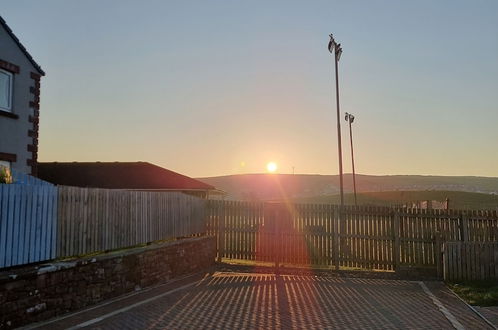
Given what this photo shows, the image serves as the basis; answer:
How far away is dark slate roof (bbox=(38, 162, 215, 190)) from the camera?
30172 mm

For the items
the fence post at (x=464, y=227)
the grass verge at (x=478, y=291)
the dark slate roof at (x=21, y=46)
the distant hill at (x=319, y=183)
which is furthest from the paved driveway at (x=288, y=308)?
the distant hill at (x=319, y=183)

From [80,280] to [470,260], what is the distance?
9.92m

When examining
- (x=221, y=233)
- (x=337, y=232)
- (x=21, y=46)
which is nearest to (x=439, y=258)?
(x=337, y=232)

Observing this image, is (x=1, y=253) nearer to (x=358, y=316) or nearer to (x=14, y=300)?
(x=14, y=300)

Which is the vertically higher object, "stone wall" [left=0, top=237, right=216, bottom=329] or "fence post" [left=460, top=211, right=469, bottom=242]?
"fence post" [left=460, top=211, right=469, bottom=242]

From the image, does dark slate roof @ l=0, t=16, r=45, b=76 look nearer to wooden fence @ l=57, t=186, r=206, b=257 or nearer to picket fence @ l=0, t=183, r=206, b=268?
picket fence @ l=0, t=183, r=206, b=268

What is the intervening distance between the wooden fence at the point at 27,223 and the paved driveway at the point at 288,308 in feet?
4.05

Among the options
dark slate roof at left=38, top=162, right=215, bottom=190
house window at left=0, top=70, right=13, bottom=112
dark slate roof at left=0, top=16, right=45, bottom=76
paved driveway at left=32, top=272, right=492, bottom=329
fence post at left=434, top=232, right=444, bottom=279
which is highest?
dark slate roof at left=0, top=16, right=45, bottom=76

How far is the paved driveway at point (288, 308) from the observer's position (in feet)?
25.8

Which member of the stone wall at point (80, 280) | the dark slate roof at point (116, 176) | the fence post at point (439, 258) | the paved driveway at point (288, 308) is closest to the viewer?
the stone wall at point (80, 280)

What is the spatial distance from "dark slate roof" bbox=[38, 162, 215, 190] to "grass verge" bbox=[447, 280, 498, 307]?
20.2 metres

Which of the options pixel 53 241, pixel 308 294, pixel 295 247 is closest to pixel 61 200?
pixel 53 241

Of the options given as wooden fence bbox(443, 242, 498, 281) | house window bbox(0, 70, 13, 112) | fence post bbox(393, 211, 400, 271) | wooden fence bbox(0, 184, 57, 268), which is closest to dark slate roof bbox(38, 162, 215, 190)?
house window bbox(0, 70, 13, 112)

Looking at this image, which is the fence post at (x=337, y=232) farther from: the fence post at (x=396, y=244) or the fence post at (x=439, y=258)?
the fence post at (x=439, y=258)
